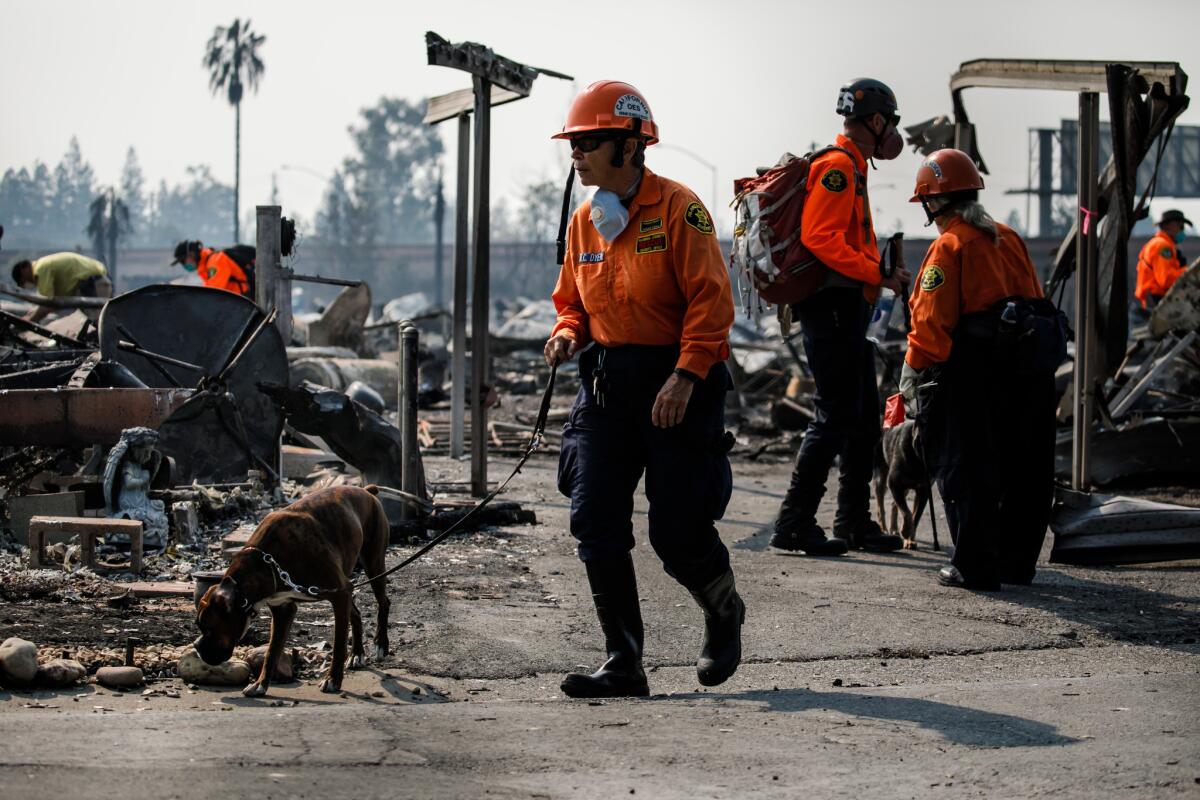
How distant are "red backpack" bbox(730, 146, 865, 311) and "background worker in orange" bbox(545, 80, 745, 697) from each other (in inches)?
107

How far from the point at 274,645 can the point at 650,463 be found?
1.46 m

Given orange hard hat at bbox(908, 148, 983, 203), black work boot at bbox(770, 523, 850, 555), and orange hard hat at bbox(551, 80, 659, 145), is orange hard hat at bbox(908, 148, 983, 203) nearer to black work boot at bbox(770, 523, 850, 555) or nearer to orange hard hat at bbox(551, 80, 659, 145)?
black work boot at bbox(770, 523, 850, 555)

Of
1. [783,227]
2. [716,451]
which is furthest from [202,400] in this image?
[716,451]

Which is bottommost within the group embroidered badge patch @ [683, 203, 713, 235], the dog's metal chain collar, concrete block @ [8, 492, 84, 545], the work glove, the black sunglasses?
concrete block @ [8, 492, 84, 545]

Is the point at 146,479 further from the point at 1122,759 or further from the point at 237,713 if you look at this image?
the point at 1122,759

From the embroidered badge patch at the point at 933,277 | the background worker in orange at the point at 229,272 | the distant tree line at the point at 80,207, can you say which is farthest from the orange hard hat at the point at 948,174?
the distant tree line at the point at 80,207

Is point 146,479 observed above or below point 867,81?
below

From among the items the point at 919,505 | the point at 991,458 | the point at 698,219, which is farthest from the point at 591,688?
the point at 919,505

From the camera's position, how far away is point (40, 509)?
8.12m

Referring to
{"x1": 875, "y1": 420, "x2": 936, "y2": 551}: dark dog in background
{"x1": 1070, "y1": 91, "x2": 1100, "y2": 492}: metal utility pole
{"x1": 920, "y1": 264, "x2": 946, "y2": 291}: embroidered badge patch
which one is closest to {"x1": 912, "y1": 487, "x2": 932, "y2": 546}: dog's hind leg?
{"x1": 875, "y1": 420, "x2": 936, "y2": 551}: dark dog in background

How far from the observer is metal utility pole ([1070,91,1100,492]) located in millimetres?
9023

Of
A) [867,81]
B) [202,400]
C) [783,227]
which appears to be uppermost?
[867,81]

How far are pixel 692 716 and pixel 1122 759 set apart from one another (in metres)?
1.24

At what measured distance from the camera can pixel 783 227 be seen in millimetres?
7793
